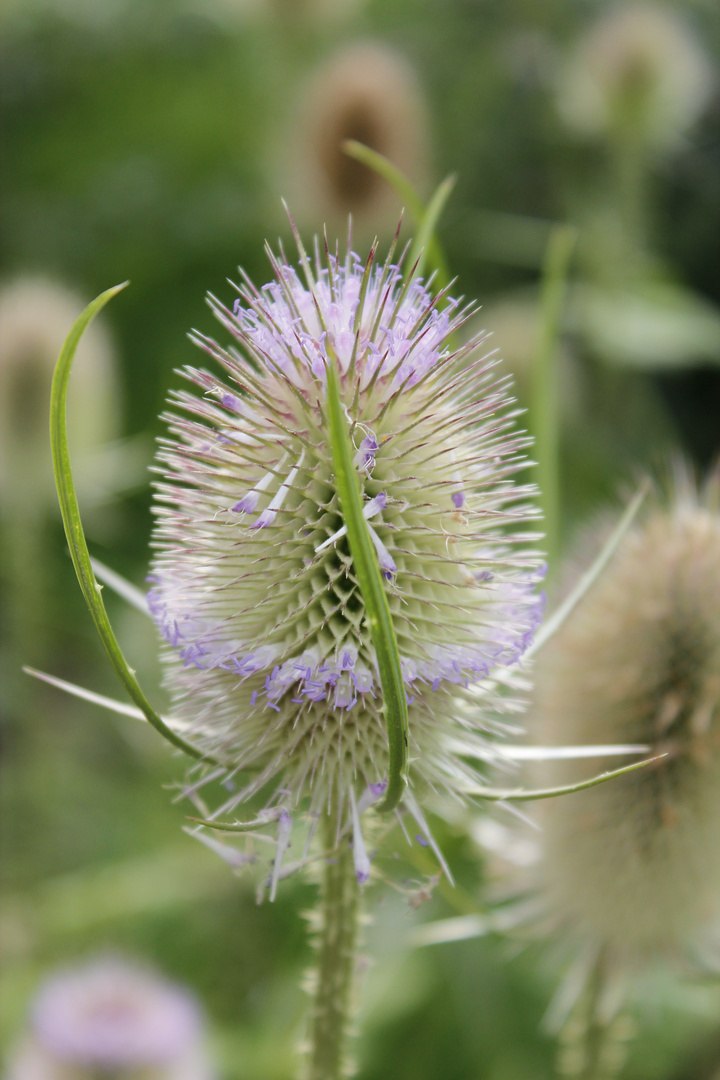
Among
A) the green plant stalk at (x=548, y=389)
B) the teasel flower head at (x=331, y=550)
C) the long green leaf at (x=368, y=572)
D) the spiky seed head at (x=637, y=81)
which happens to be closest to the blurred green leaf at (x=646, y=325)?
the spiky seed head at (x=637, y=81)

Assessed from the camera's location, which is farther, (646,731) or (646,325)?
(646,325)

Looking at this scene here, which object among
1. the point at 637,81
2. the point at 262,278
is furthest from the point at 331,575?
the point at 637,81

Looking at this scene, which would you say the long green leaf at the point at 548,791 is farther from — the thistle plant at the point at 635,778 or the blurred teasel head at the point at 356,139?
the blurred teasel head at the point at 356,139

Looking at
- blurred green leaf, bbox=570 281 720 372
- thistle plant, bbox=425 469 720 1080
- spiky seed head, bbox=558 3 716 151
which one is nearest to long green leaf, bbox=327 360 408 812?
thistle plant, bbox=425 469 720 1080

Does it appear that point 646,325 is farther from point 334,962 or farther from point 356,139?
point 334,962

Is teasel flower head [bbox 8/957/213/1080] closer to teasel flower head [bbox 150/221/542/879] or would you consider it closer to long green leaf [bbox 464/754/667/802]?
teasel flower head [bbox 150/221/542/879]
